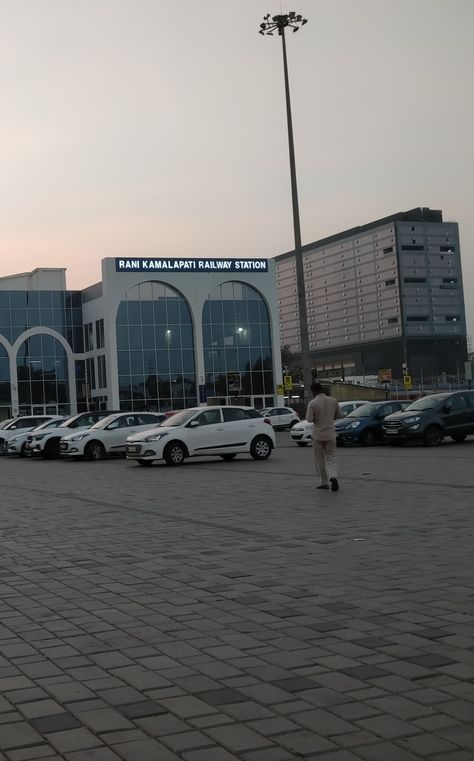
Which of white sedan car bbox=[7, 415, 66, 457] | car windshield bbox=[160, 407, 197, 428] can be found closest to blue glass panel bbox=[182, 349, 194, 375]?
white sedan car bbox=[7, 415, 66, 457]

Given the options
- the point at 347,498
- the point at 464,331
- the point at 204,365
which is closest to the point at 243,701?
the point at 347,498

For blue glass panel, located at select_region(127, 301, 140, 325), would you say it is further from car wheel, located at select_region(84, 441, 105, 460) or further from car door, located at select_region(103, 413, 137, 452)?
car wheel, located at select_region(84, 441, 105, 460)

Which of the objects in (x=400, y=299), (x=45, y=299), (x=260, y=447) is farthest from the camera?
(x=400, y=299)

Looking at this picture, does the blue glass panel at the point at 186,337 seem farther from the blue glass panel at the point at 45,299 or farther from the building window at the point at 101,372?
the blue glass panel at the point at 45,299

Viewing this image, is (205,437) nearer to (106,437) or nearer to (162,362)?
(106,437)

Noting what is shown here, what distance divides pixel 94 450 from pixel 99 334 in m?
41.4

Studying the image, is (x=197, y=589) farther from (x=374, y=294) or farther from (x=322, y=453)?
(x=374, y=294)

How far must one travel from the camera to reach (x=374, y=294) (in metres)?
163

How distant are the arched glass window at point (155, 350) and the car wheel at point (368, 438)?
39674 millimetres

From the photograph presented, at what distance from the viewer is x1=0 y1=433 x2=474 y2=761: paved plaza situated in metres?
3.95

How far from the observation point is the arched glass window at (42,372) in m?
70.8

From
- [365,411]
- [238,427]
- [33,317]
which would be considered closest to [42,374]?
[33,317]

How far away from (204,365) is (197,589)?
6347cm

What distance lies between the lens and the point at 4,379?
70.0 metres
